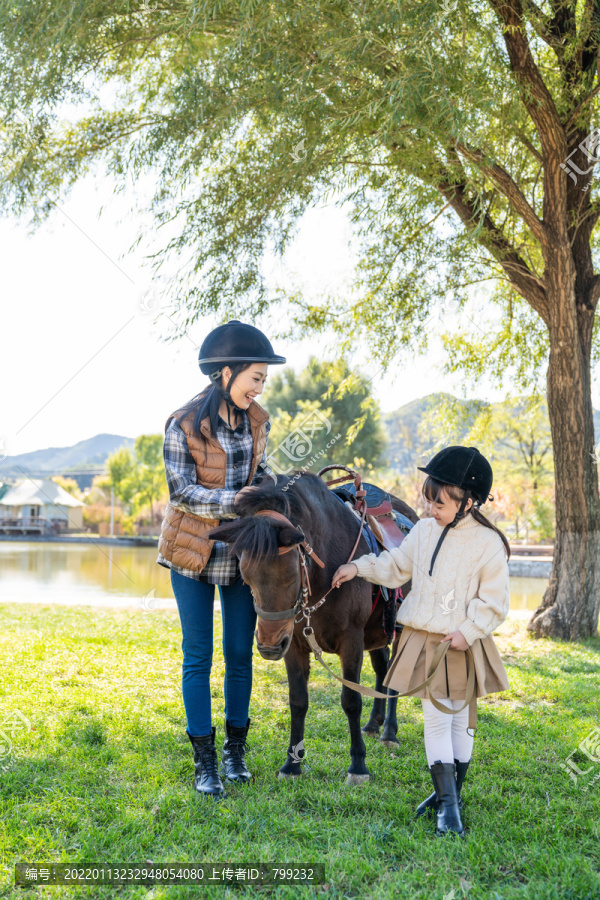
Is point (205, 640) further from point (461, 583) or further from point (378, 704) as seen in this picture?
point (378, 704)

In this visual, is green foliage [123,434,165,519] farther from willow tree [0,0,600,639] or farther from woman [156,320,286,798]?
woman [156,320,286,798]

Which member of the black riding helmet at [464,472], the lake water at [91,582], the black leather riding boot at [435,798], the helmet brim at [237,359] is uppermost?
the helmet brim at [237,359]

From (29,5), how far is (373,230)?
3.92m

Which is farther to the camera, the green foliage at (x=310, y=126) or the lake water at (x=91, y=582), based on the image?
the lake water at (x=91, y=582)

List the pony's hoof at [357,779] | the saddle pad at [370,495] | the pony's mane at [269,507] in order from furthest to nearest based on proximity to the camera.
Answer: the saddle pad at [370,495], the pony's hoof at [357,779], the pony's mane at [269,507]

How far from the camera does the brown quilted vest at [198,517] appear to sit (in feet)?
8.97

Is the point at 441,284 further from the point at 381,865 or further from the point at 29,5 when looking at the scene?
the point at 381,865

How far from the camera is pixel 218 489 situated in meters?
2.69

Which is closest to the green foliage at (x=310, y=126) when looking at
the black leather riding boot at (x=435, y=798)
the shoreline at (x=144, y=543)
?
the black leather riding boot at (x=435, y=798)

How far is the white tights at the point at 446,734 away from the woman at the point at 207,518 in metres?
0.89

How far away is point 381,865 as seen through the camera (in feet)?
7.04

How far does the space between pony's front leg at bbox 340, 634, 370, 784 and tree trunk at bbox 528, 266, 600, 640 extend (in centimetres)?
467

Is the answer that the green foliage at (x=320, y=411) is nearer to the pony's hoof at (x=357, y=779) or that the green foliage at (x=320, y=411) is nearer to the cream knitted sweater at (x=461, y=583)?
the pony's hoof at (x=357, y=779)

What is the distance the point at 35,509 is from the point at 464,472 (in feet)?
153
